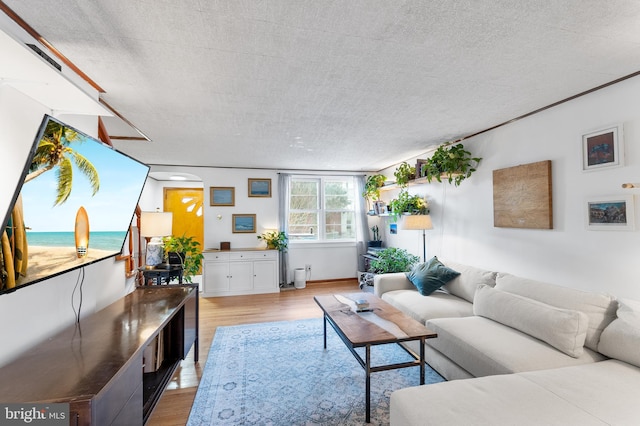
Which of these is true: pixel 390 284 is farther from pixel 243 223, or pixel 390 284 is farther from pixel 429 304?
pixel 243 223

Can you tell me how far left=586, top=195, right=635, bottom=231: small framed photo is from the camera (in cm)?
198

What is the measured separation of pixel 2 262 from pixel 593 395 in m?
2.87

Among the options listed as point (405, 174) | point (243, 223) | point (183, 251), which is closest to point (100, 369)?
point (183, 251)

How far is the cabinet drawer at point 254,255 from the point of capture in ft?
17.1

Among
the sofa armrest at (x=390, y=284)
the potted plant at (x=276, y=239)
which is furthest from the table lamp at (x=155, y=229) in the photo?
the sofa armrest at (x=390, y=284)

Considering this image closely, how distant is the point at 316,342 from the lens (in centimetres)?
309

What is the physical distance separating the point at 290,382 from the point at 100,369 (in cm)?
149

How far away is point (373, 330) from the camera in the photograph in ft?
7.20

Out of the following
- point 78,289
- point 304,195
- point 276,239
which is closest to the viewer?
point 78,289

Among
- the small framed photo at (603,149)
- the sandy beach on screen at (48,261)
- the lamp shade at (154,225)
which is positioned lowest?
the sandy beach on screen at (48,261)

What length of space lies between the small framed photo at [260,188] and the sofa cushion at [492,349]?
404 centimetres

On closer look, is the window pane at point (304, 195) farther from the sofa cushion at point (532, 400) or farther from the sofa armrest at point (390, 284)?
the sofa cushion at point (532, 400)

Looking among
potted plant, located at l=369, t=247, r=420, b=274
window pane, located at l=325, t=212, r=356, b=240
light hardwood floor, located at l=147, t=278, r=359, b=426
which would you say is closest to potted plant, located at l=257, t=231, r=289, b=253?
light hardwood floor, located at l=147, t=278, r=359, b=426

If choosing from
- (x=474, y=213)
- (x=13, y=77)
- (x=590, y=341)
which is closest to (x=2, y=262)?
(x=13, y=77)
